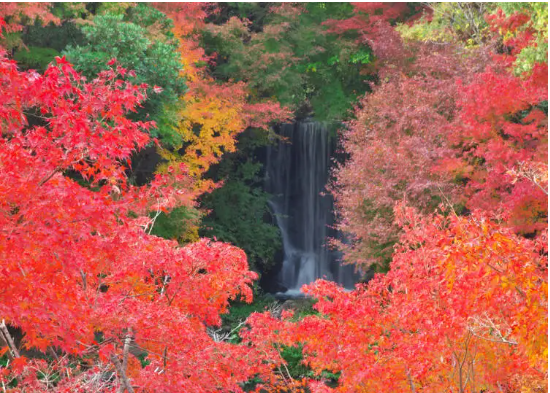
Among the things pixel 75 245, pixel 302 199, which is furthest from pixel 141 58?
pixel 75 245

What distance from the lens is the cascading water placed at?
21266 mm

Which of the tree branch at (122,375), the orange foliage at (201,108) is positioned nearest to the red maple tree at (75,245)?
the tree branch at (122,375)

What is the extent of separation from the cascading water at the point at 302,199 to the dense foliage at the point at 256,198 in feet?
3.05

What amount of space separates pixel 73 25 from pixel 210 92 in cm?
458

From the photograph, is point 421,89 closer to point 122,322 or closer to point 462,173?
point 462,173

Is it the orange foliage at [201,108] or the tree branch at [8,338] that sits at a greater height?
the orange foliage at [201,108]

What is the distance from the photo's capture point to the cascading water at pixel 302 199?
837 inches

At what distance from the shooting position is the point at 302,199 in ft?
71.6

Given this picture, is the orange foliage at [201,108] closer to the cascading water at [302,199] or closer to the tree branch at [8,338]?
the cascading water at [302,199]

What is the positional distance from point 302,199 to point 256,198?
7.10 ft

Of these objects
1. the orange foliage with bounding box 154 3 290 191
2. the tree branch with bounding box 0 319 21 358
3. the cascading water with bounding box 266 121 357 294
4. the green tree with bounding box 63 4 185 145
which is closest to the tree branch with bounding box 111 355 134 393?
the tree branch with bounding box 0 319 21 358

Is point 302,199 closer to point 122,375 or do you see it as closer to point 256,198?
point 256,198

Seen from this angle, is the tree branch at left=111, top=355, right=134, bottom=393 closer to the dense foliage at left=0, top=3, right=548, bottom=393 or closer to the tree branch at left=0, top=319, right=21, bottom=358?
the dense foliage at left=0, top=3, right=548, bottom=393

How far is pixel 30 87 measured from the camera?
4.87m
